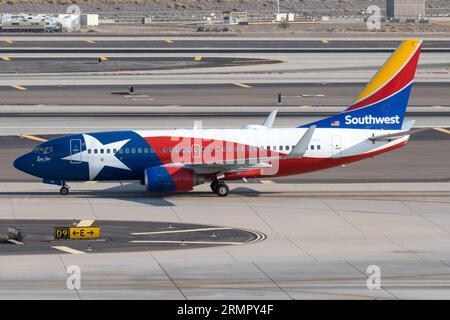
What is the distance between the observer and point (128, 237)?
158 feet

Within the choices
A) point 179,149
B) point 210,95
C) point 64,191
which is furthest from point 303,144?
point 210,95

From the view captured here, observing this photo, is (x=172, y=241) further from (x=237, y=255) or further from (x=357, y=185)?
(x=357, y=185)

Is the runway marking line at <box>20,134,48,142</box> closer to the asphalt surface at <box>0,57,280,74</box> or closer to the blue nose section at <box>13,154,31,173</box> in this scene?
the blue nose section at <box>13,154,31,173</box>

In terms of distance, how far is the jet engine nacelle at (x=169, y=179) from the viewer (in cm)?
5759

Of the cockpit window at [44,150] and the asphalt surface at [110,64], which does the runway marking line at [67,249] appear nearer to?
the cockpit window at [44,150]

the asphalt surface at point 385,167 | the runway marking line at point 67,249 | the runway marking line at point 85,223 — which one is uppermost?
the runway marking line at point 67,249

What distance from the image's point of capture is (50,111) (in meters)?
95.8

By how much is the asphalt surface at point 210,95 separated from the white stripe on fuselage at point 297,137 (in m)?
37.4

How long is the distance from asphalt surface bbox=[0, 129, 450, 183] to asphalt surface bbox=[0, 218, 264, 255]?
48.8 feet

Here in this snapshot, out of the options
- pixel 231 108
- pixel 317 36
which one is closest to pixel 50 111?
pixel 231 108

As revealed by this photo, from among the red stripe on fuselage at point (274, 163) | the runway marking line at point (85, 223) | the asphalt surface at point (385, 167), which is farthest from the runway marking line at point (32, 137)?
the runway marking line at point (85, 223)

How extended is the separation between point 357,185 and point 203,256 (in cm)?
2146

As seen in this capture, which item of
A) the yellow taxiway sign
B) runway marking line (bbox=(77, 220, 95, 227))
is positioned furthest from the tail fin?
the yellow taxiway sign
